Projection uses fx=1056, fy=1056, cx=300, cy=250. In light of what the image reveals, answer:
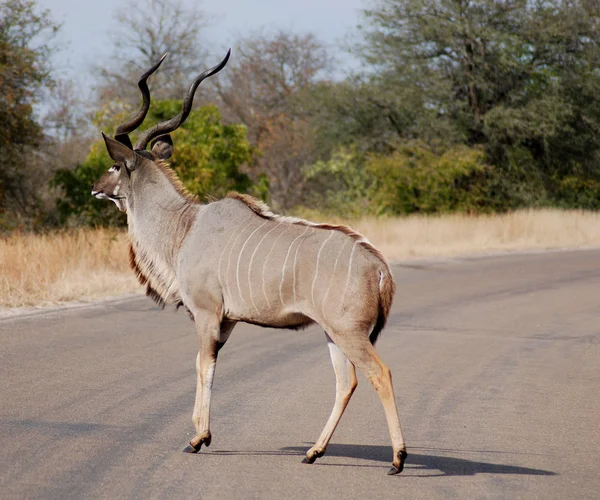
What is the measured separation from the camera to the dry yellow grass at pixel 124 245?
13.1m

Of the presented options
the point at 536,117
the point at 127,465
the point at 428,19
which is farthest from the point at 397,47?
the point at 127,465

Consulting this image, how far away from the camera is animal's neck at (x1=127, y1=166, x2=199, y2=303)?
6.18 meters

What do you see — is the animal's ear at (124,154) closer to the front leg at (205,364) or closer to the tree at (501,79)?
the front leg at (205,364)

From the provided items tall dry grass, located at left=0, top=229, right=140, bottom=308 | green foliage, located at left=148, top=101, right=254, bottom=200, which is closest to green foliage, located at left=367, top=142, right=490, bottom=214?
green foliage, located at left=148, top=101, right=254, bottom=200

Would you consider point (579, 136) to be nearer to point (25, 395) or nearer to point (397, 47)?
point (397, 47)

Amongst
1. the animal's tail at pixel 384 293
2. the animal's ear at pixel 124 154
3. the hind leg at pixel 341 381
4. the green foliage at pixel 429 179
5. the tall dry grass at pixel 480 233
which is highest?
the animal's ear at pixel 124 154

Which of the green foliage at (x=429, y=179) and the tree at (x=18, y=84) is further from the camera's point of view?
the green foliage at (x=429, y=179)

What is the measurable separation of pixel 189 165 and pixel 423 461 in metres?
17.3

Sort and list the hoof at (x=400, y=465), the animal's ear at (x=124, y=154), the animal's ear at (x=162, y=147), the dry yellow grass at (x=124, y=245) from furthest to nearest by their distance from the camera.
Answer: the dry yellow grass at (x=124, y=245) < the animal's ear at (x=162, y=147) < the animal's ear at (x=124, y=154) < the hoof at (x=400, y=465)

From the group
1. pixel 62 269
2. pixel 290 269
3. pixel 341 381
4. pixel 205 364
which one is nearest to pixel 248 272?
pixel 290 269

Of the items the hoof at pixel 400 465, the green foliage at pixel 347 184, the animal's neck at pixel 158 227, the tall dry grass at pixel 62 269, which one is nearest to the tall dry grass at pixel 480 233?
the green foliage at pixel 347 184

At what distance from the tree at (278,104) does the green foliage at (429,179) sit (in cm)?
457

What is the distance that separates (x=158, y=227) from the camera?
6316 mm

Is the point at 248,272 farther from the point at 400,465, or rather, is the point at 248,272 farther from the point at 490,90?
the point at 490,90
